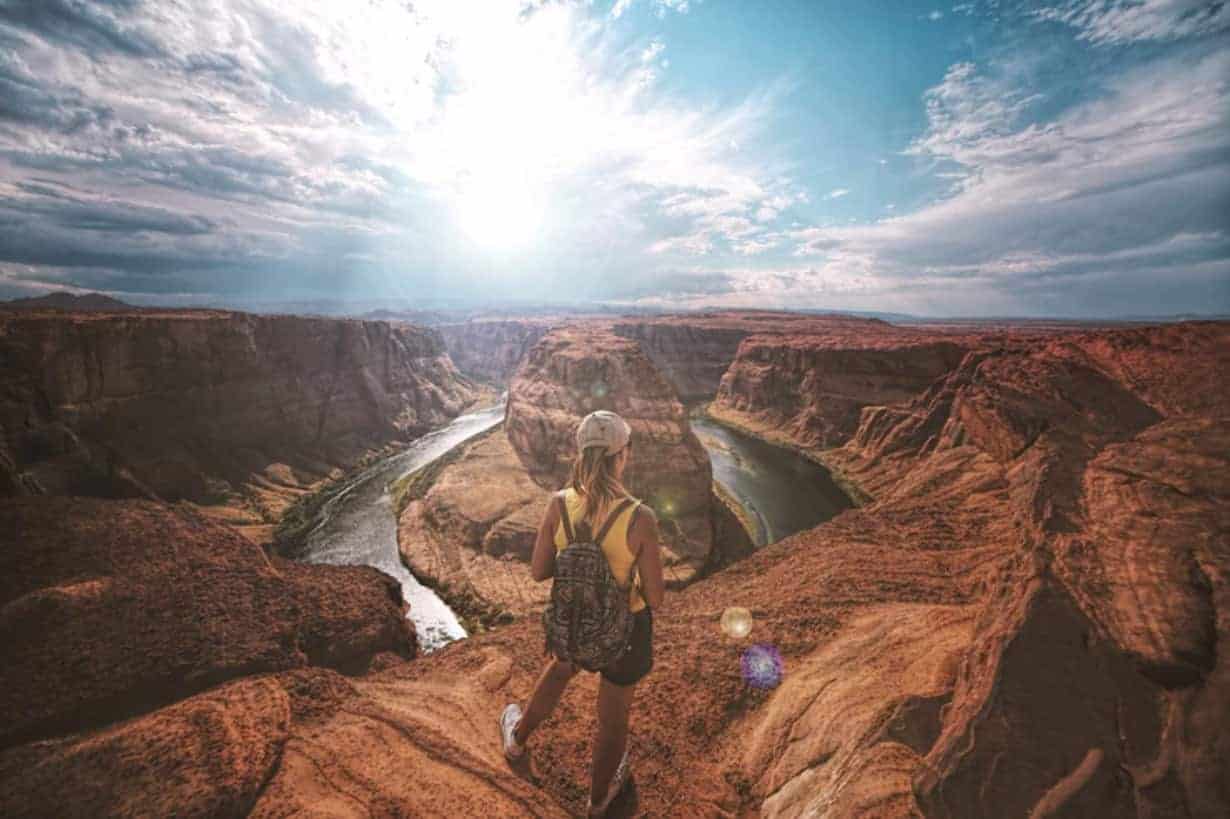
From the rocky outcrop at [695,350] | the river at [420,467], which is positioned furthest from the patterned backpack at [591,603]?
the rocky outcrop at [695,350]

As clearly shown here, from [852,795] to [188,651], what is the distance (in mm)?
7085

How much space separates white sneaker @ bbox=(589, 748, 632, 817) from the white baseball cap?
2.78 metres

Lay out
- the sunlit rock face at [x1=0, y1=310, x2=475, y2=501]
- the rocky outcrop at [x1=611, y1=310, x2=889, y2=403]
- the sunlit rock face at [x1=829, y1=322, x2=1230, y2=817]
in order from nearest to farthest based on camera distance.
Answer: the sunlit rock face at [x1=829, y1=322, x2=1230, y2=817]
the sunlit rock face at [x1=0, y1=310, x2=475, y2=501]
the rocky outcrop at [x1=611, y1=310, x2=889, y2=403]

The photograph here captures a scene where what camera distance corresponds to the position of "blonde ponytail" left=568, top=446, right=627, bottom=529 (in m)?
3.46

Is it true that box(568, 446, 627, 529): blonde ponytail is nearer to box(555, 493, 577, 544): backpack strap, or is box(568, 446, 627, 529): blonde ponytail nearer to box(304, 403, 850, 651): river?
box(555, 493, 577, 544): backpack strap

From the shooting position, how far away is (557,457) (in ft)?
107

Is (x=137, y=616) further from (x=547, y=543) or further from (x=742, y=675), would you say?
(x=742, y=675)

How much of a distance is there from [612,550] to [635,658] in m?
0.92

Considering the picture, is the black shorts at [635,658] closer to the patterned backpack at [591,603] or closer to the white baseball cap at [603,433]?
the patterned backpack at [591,603]

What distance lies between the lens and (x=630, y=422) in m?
29.8

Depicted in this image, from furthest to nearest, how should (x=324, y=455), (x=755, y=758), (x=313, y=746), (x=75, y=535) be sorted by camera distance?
A: (x=324, y=455) → (x=75, y=535) → (x=755, y=758) → (x=313, y=746)

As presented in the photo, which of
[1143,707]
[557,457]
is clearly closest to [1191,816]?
[1143,707]

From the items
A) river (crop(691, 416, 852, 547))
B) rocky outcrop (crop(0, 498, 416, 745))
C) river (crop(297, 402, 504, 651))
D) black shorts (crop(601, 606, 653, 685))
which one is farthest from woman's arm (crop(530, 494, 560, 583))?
river (crop(691, 416, 852, 547))

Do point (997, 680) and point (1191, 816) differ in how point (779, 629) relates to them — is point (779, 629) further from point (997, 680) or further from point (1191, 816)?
point (1191, 816)
